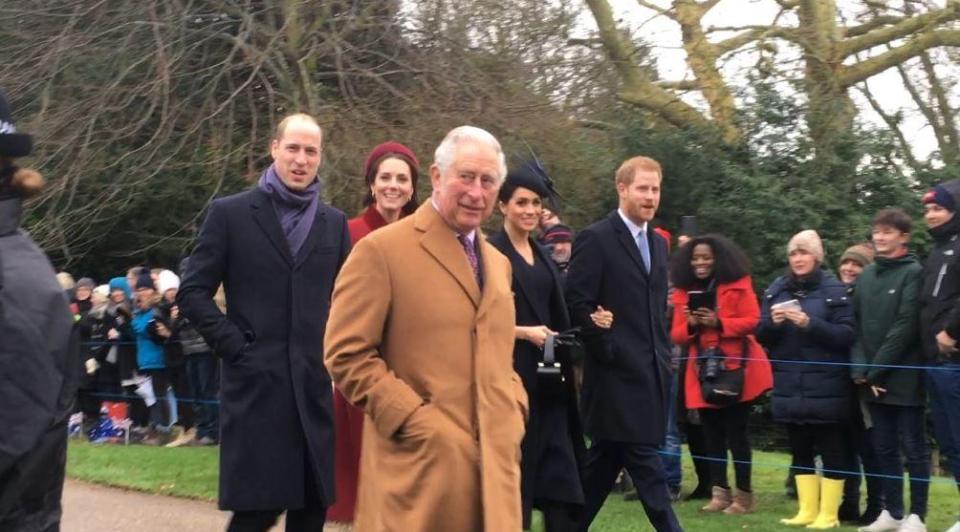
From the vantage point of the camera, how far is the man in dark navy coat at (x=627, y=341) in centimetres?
732

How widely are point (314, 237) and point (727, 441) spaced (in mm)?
4231

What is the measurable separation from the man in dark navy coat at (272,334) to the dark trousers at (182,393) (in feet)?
25.5

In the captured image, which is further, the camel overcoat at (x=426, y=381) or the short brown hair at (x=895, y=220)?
the short brown hair at (x=895, y=220)

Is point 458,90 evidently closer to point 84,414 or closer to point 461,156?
point 84,414

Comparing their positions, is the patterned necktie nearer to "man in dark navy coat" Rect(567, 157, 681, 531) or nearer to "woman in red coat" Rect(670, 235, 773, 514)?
"man in dark navy coat" Rect(567, 157, 681, 531)

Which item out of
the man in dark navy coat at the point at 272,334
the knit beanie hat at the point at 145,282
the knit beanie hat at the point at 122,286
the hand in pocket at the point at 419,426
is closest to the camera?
the hand in pocket at the point at 419,426

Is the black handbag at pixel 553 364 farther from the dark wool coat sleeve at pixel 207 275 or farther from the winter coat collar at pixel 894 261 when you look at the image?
the winter coat collar at pixel 894 261

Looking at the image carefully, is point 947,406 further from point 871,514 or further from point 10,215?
point 10,215

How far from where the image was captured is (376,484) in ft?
15.3

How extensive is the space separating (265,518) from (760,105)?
457 inches

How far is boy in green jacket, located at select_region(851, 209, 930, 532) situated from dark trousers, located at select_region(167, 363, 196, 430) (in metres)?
7.36

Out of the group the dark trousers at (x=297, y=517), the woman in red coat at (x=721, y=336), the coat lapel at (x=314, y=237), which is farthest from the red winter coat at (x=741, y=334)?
the dark trousers at (x=297, y=517)

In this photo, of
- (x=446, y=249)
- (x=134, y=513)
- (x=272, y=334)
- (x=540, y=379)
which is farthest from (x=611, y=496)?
(x=446, y=249)

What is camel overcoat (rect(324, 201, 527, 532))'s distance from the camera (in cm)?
452
